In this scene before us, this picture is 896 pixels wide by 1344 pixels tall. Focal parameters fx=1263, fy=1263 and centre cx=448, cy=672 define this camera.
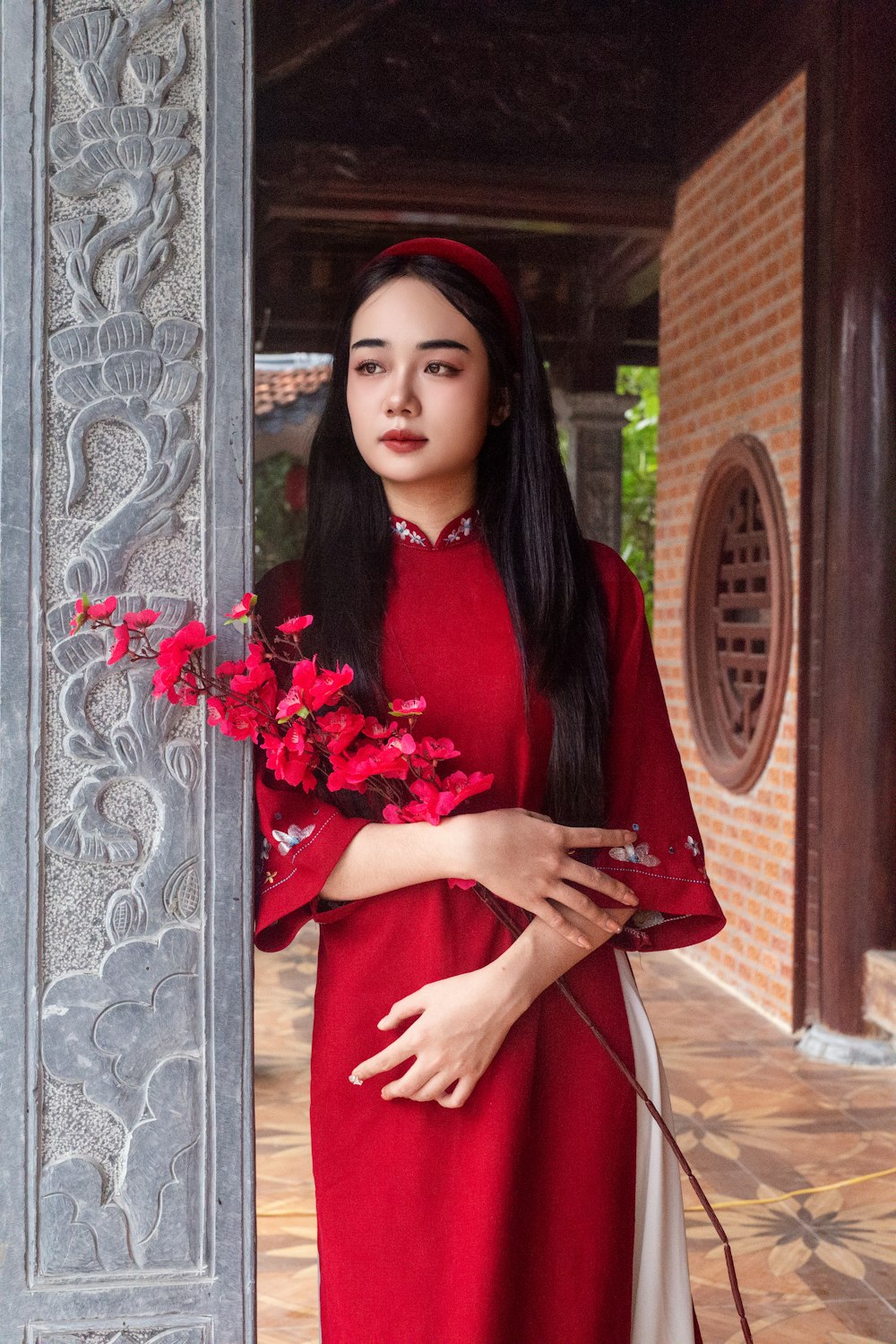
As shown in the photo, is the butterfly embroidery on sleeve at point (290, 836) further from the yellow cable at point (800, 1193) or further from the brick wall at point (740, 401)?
the brick wall at point (740, 401)

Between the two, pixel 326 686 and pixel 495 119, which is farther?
pixel 495 119

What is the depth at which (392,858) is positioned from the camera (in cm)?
130

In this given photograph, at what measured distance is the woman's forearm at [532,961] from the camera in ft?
4.30

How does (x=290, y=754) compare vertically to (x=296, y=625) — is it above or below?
below

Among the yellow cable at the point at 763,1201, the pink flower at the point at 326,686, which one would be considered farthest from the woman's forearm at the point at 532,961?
the yellow cable at the point at 763,1201

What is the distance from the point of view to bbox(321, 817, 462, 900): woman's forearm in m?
1.29

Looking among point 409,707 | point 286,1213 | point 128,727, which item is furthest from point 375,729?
point 286,1213

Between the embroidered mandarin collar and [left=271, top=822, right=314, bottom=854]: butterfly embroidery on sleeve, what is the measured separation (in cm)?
35

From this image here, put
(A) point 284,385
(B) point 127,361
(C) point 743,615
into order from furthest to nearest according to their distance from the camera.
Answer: (A) point 284,385 < (C) point 743,615 < (B) point 127,361

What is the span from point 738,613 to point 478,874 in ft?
12.4

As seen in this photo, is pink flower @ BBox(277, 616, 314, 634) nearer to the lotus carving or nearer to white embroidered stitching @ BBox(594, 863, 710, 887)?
the lotus carving

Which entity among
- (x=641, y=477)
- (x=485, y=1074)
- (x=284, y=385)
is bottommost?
(x=485, y=1074)

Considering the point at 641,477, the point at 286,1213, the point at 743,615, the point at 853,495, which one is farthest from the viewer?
the point at 641,477

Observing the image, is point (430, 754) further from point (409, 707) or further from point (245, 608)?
point (245, 608)
